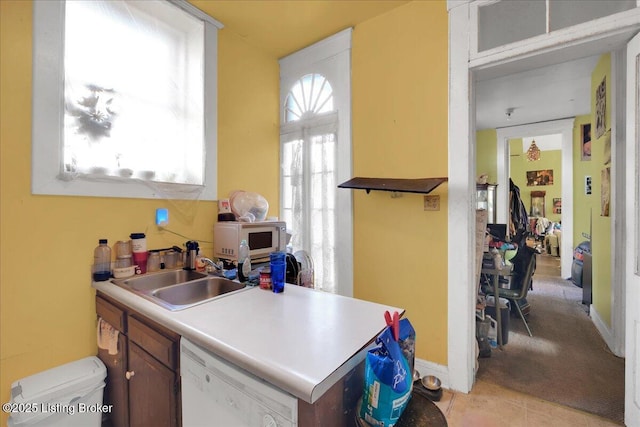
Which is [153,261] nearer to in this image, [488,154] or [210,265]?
[210,265]

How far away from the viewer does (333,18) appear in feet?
7.39

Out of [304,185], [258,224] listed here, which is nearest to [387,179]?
[304,185]

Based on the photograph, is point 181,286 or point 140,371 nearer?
point 140,371

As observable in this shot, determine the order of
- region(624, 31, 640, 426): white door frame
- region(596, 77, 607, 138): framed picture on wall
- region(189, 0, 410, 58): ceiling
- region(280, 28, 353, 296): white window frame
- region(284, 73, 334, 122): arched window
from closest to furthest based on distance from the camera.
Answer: region(624, 31, 640, 426): white door frame, region(189, 0, 410, 58): ceiling, region(280, 28, 353, 296): white window frame, region(284, 73, 334, 122): arched window, region(596, 77, 607, 138): framed picture on wall

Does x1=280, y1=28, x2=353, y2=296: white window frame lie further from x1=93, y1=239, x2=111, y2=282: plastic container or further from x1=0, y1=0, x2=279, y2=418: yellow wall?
x1=93, y1=239, x2=111, y2=282: plastic container

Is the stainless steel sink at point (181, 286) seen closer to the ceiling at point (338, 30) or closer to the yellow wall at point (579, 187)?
the ceiling at point (338, 30)

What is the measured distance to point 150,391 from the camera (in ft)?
4.12

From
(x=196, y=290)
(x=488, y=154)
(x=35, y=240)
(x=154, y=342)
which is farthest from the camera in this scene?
(x=488, y=154)

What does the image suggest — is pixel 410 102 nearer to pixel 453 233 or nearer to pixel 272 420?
Result: pixel 453 233

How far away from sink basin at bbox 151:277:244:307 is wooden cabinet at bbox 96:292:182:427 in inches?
9.2

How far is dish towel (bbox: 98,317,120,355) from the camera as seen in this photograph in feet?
4.90

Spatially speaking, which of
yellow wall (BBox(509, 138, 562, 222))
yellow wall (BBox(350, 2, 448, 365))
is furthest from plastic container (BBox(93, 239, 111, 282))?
yellow wall (BBox(509, 138, 562, 222))

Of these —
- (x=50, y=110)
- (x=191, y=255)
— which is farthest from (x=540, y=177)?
(x=50, y=110)

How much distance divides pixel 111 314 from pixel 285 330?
1.12m
